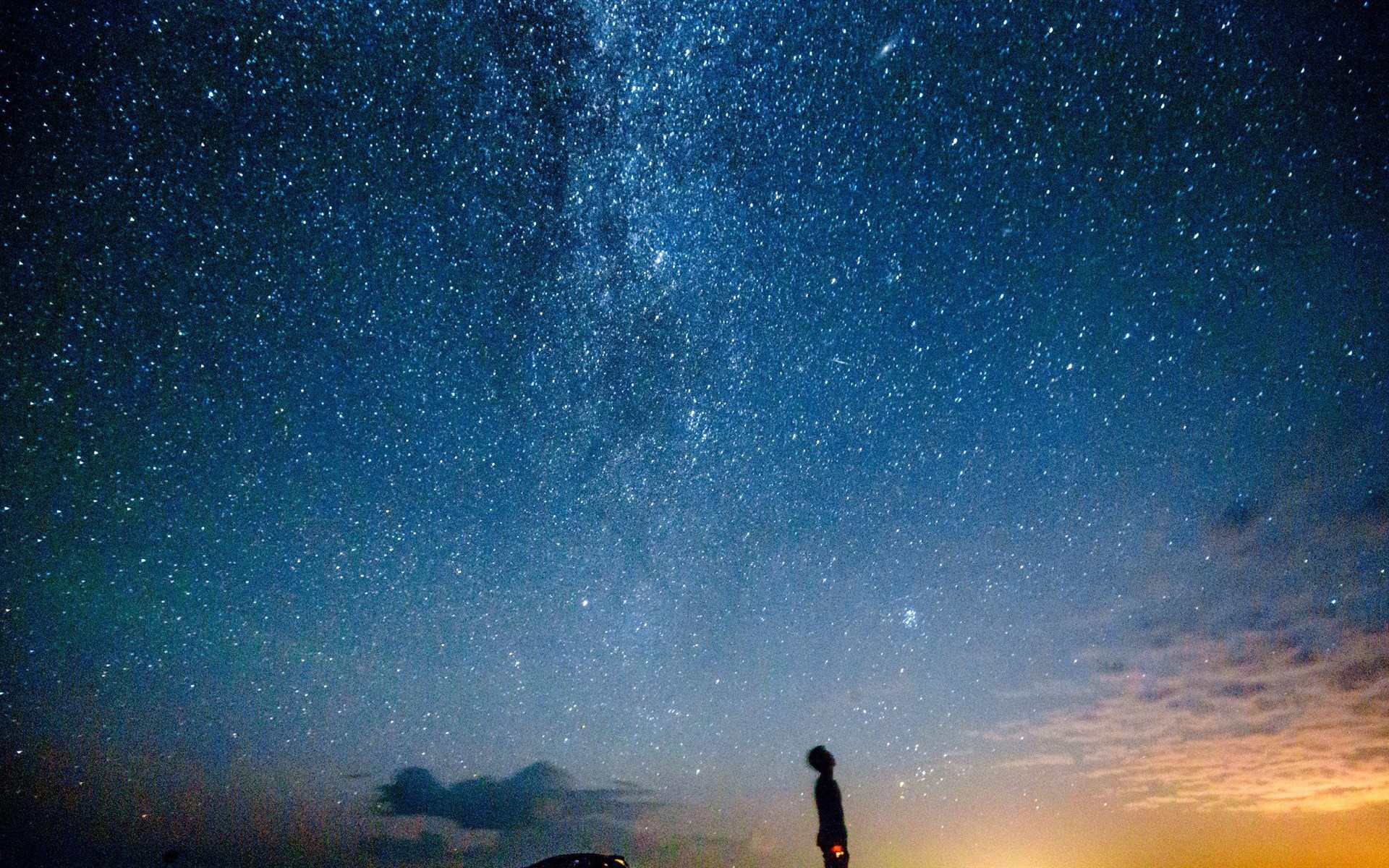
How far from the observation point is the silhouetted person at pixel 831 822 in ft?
13.6

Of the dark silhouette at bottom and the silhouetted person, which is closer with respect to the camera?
the silhouetted person

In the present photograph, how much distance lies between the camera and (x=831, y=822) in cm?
423

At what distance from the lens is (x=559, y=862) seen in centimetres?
729

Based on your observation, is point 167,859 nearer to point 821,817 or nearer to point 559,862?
point 559,862

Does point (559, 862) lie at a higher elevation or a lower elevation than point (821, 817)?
lower

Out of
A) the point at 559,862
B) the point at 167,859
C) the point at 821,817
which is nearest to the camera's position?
the point at 821,817

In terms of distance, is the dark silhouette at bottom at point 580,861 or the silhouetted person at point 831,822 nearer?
the silhouetted person at point 831,822

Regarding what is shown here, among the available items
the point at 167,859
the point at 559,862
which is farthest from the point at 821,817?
the point at 167,859

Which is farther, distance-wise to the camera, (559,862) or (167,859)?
(167,859)

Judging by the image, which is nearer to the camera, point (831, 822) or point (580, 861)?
point (831, 822)

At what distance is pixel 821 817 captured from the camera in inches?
168

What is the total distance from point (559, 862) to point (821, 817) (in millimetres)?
4758

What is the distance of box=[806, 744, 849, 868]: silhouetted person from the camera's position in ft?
13.6

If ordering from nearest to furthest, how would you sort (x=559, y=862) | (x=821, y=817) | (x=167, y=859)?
(x=821, y=817)
(x=559, y=862)
(x=167, y=859)
